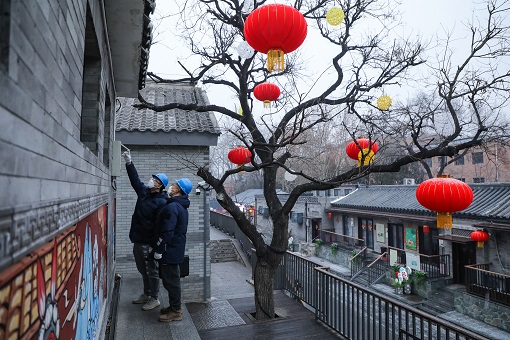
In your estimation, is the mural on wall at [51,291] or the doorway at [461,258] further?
the doorway at [461,258]

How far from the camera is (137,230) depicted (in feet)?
19.2

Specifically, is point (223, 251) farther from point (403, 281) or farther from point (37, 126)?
point (37, 126)

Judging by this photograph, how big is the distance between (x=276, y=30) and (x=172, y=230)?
10.1 feet

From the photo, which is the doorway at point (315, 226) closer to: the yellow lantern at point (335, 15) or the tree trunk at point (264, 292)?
the tree trunk at point (264, 292)

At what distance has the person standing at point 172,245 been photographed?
204 inches

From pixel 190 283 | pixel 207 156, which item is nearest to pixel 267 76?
pixel 207 156

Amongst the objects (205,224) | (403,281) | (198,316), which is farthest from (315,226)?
(198,316)

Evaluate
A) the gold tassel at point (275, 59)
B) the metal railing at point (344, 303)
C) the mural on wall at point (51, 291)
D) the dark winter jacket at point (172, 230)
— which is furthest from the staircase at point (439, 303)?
the mural on wall at point (51, 291)

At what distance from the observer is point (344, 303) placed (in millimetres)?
6109

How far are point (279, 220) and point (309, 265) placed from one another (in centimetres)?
118

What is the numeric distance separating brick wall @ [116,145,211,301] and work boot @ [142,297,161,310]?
3.42 metres

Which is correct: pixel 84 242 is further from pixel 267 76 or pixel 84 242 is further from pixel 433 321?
pixel 267 76

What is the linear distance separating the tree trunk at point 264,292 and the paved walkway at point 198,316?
487 mm

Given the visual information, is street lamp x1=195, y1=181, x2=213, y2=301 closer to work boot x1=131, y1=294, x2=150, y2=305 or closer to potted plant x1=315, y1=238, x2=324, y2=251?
work boot x1=131, y1=294, x2=150, y2=305
